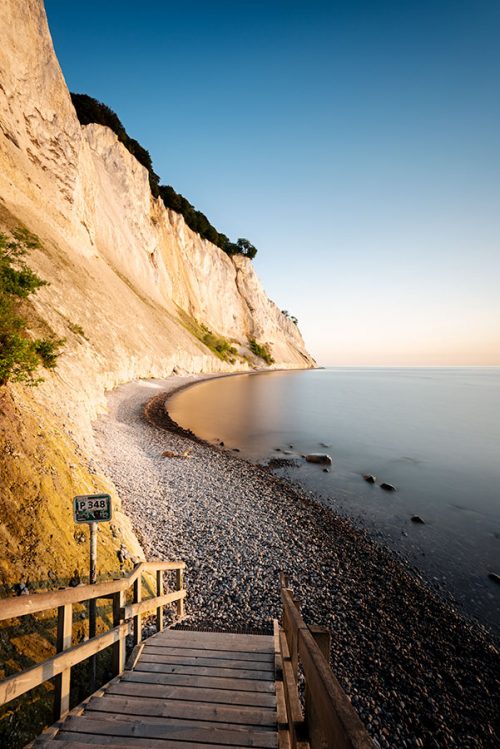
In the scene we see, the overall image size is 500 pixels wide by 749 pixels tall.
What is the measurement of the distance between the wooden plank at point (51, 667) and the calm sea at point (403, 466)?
903 cm

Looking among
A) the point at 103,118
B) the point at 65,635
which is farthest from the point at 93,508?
the point at 103,118

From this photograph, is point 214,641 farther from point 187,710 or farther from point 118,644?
point 187,710

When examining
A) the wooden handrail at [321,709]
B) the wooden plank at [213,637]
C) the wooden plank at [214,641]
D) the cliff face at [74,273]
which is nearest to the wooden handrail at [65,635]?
the wooden plank at [214,641]

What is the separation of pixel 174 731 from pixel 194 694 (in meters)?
0.79

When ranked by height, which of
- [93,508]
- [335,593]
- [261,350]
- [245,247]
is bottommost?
[335,593]

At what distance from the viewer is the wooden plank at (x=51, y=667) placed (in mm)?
2250

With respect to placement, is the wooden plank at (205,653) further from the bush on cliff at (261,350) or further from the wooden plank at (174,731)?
the bush on cliff at (261,350)

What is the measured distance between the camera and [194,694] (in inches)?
141

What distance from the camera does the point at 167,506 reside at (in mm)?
10766

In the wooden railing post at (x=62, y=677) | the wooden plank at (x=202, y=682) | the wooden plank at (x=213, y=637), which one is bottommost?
the wooden plank at (x=213, y=637)

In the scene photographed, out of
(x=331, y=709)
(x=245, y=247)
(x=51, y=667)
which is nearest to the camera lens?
(x=331, y=709)

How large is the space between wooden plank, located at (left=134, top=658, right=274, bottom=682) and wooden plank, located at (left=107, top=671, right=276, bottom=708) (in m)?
0.35

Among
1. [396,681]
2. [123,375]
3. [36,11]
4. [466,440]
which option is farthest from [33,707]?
[36,11]

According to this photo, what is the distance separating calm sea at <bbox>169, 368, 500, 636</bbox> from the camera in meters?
10.3
